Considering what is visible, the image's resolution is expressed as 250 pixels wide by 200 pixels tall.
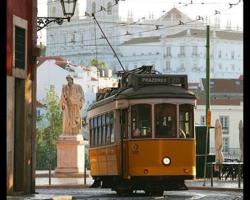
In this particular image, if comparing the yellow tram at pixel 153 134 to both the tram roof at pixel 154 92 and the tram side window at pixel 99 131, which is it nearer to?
the tram roof at pixel 154 92

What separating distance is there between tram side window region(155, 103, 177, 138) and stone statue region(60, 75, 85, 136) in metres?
21.2

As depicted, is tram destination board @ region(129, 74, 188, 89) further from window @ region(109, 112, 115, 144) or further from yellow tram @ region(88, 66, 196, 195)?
window @ region(109, 112, 115, 144)

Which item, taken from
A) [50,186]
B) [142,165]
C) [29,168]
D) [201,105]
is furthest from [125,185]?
[201,105]

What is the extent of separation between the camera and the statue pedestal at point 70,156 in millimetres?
46094

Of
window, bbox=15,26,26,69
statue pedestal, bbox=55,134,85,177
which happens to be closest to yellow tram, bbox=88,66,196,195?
window, bbox=15,26,26,69

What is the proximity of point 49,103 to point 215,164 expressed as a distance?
8010 cm

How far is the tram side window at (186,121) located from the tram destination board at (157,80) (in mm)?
968

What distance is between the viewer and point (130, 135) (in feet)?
79.4

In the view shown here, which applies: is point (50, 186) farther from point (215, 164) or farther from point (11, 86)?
point (11, 86)

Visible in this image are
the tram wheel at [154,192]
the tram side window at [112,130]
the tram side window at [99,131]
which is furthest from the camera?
the tram side window at [99,131]

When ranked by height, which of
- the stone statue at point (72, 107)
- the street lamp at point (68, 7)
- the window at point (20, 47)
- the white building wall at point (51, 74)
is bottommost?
the stone statue at point (72, 107)

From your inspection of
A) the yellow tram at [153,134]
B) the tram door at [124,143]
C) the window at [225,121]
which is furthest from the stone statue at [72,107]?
the window at [225,121]
